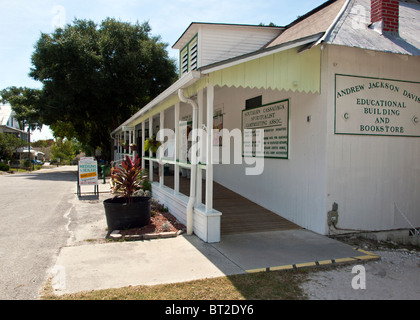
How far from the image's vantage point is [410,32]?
653 cm

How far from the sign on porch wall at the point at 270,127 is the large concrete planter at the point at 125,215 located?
121 inches

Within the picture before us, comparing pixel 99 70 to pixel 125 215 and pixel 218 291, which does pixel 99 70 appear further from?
pixel 218 291

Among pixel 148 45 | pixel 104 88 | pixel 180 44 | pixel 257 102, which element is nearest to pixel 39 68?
pixel 104 88

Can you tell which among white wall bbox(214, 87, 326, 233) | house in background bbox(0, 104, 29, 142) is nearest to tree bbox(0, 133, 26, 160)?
house in background bbox(0, 104, 29, 142)

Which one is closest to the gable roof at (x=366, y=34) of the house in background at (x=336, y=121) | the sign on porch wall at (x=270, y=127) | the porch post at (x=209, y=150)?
the house in background at (x=336, y=121)

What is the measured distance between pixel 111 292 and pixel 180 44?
10151 mm

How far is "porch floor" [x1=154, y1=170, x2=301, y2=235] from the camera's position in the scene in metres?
6.32

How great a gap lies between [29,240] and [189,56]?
789 cm

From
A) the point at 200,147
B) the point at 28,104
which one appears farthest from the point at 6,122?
the point at 200,147

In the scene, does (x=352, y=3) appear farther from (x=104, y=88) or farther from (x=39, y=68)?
(x=39, y=68)

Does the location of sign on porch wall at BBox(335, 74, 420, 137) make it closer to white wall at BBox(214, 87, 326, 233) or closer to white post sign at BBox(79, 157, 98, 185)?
white wall at BBox(214, 87, 326, 233)

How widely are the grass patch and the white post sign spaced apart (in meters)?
7.84

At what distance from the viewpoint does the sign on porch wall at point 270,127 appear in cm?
686

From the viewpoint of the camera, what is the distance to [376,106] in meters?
6.04
